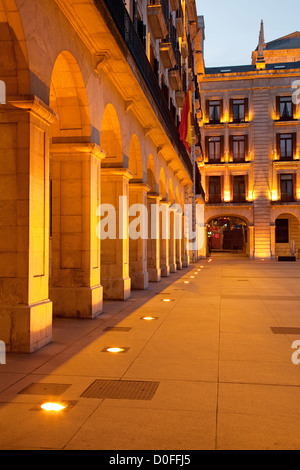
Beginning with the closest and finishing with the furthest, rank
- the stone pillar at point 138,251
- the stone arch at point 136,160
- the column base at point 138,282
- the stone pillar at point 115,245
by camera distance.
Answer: the stone pillar at point 115,245 < the stone arch at point 136,160 < the stone pillar at point 138,251 < the column base at point 138,282

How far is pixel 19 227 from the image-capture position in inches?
285

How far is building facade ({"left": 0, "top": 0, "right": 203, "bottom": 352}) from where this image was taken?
7.17 meters

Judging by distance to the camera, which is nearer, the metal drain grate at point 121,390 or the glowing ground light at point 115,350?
the metal drain grate at point 121,390

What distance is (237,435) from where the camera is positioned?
159 inches

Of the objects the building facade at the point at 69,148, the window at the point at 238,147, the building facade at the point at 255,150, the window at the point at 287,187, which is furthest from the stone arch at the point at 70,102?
the window at the point at 238,147

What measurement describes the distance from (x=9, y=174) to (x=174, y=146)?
14227 mm

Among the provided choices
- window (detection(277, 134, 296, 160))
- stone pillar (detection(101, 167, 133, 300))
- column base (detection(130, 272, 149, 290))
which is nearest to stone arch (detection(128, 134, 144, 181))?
stone pillar (detection(101, 167, 133, 300))

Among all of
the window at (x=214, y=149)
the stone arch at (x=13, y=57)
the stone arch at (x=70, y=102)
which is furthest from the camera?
the window at (x=214, y=149)

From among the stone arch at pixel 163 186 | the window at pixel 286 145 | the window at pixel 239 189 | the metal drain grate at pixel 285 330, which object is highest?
the window at pixel 286 145

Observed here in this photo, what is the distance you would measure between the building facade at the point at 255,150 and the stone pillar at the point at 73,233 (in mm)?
35750

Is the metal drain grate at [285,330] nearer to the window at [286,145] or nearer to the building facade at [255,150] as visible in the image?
the building facade at [255,150]

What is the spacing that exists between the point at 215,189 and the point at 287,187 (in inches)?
274

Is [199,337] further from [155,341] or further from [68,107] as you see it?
[68,107]

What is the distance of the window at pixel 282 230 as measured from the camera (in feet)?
159
